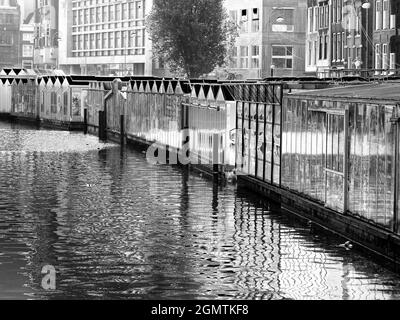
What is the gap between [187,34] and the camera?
6152 inches

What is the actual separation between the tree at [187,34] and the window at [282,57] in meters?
24.8

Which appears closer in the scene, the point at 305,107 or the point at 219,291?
the point at 219,291

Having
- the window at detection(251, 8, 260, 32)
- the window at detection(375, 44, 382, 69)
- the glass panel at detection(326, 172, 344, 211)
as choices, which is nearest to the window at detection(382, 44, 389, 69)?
the window at detection(375, 44, 382, 69)

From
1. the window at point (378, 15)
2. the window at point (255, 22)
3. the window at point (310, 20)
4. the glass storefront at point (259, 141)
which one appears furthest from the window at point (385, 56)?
the window at point (255, 22)

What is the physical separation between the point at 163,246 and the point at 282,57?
151488mm

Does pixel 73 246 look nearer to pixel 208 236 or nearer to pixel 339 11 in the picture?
pixel 208 236

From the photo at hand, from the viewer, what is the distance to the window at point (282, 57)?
183375 mm

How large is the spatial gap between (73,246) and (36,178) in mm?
24251

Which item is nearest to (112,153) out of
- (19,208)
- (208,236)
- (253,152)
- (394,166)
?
(253,152)

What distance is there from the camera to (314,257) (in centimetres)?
3238

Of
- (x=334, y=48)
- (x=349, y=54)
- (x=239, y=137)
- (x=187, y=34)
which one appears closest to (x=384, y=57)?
(x=349, y=54)

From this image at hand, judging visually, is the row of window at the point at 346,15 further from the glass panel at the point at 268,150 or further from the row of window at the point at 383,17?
the glass panel at the point at 268,150

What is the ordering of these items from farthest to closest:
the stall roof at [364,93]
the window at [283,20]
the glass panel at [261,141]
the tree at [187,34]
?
the window at [283,20]
the tree at [187,34]
the glass panel at [261,141]
the stall roof at [364,93]
